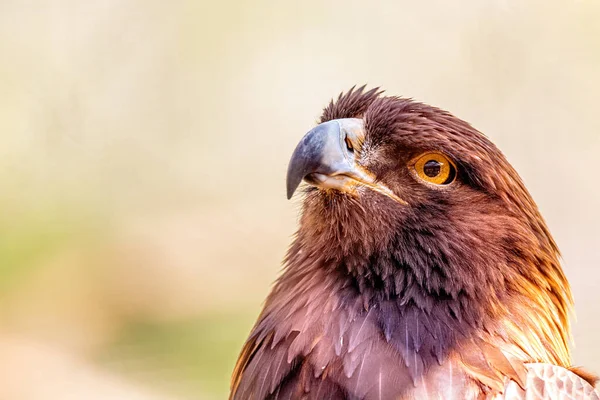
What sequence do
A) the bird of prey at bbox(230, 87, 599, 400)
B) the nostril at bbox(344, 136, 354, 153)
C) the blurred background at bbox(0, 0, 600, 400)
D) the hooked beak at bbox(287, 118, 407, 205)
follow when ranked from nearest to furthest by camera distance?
the bird of prey at bbox(230, 87, 599, 400), the hooked beak at bbox(287, 118, 407, 205), the nostril at bbox(344, 136, 354, 153), the blurred background at bbox(0, 0, 600, 400)

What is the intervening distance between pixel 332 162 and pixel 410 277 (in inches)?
18.3

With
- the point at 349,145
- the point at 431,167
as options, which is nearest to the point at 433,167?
the point at 431,167

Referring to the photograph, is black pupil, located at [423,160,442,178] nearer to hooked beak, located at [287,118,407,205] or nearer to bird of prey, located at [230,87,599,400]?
bird of prey, located at [230,87,599,400]

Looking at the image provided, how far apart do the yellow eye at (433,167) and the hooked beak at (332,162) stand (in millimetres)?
121

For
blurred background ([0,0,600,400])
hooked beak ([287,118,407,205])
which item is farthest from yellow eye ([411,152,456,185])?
blurred background ([0,0,600,400])

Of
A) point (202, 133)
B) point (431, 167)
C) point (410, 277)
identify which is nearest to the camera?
point (410, 277)

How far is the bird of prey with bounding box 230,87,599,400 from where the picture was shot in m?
2.64

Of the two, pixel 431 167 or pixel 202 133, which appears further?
pixel 202 133

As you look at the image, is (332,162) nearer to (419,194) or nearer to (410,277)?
(419,194)

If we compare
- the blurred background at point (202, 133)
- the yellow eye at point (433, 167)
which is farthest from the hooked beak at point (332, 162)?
the blurred background at point (202, 133)

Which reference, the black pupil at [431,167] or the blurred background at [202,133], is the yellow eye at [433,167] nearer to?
the black pupil at [431,167]

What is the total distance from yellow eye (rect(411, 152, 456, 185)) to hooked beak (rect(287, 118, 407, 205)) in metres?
0.12

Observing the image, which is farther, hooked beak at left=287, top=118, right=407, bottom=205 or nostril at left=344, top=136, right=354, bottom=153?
nostril at left=344, top=136, right=354, bottom=153

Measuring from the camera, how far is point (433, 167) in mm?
2914
